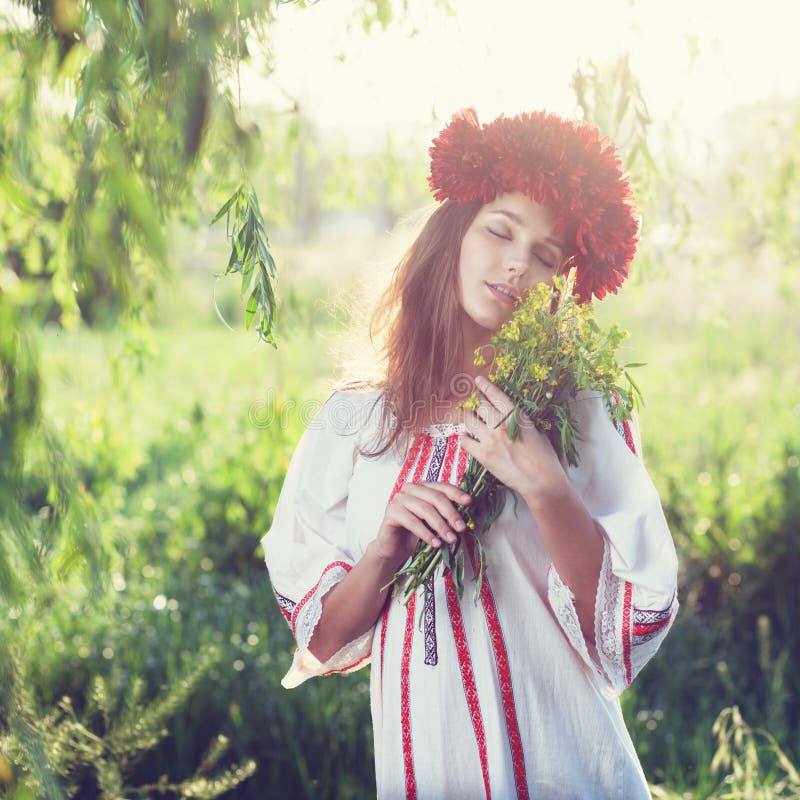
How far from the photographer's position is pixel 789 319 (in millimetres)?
11180

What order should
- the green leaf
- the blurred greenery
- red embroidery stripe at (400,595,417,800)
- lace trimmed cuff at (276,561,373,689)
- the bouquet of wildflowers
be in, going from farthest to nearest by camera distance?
1. lace trimmed cuff at (276,561,373,689)
2. red embroidery stripe at (400,595,417,800)
3. the bouquet of wildflowers
4. the green leaf
5. the blurred greenery

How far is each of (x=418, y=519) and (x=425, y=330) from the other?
1.50 ft

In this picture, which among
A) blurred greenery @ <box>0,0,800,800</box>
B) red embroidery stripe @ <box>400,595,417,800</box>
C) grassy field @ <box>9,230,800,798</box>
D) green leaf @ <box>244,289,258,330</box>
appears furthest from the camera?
grassy field @ <box>9,230,800,798</box>

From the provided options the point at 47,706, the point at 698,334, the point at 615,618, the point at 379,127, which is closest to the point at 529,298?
the point at 615,618

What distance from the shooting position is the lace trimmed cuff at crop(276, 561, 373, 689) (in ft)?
5.78

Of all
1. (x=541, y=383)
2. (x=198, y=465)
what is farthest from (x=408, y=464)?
(x=198, y=465)

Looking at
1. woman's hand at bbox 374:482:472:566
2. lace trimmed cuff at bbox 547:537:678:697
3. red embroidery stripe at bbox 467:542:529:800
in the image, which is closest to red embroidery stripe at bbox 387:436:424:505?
woman's hand at bbox 374:482:472:566

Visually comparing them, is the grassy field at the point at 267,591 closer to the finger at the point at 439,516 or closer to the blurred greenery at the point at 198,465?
the blurred greenery at the point at 198,465

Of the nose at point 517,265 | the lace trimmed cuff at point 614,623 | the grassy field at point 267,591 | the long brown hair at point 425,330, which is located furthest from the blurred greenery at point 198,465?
the lace trimmed cuff at point 614,623

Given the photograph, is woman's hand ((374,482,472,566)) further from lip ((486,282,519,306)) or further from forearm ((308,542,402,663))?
lip ((486,282,519,306))

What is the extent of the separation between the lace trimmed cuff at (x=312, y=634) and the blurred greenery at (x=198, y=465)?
40 cm

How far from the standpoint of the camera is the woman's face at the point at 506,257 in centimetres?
174

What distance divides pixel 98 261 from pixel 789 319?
449 inches

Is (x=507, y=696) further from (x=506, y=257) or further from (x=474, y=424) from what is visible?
(x=506, y=257)
